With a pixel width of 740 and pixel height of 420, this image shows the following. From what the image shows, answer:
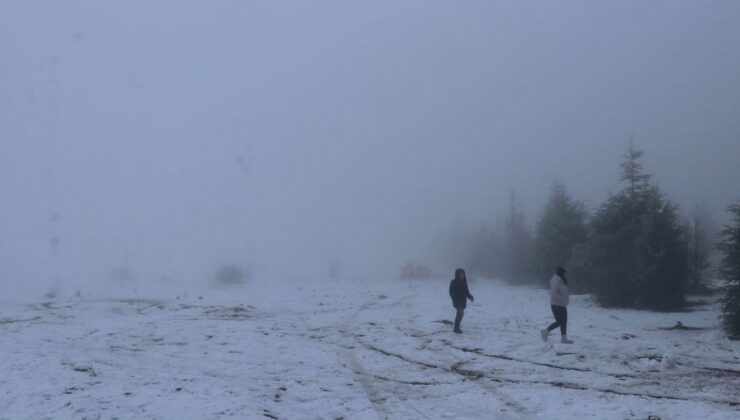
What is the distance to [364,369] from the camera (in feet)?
54.2

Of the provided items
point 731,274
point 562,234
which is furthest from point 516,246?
point 731,274

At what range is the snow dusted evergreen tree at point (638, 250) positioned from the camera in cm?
3684

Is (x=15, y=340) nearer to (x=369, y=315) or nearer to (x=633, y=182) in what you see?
(x=369, y=315)

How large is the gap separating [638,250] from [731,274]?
513 inches

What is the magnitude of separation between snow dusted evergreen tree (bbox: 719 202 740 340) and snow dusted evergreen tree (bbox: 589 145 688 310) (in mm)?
10509

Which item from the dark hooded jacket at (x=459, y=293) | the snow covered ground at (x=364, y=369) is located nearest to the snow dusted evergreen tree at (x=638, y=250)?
the snow covered ground at (x=364, y=369)

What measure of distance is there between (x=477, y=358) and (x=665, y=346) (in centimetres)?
658

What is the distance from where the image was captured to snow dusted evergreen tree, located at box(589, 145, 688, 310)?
3684cm

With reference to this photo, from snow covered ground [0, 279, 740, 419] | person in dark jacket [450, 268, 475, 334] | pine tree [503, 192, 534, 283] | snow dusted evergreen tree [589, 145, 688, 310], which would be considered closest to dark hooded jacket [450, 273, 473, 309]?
person in dark jacket [450, 268, 475, 334]

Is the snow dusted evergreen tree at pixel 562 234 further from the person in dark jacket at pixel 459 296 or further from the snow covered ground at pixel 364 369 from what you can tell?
the person in dark jacket at pixel 459 296

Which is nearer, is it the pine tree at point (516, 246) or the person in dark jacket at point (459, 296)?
the person in dark jacket at point (459, 296)

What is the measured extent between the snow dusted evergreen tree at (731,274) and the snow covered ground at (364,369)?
123 cm

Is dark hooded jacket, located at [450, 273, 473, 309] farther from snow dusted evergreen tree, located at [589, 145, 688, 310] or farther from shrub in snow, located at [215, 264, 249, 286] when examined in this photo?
shrub in snow, located at [215, 264, 249, 286]

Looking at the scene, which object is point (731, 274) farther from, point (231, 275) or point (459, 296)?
point (231, 275)
